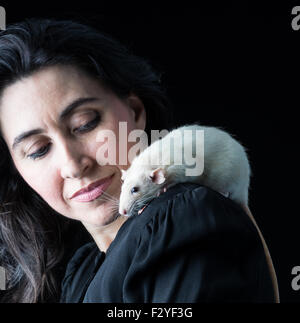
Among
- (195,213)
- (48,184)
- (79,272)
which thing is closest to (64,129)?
(48,184)

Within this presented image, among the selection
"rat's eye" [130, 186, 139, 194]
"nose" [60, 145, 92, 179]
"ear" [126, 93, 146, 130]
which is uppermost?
"ear" [126, 93, 146, 130]

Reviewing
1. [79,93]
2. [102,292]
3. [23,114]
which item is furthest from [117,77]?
[102,292]

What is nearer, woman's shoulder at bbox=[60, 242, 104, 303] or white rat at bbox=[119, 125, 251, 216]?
white rat at bbox=[119, 125, 251, 216]

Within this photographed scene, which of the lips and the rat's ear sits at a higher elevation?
the rat's ear

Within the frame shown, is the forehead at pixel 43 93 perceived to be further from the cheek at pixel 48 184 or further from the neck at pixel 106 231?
the neck at pixel 106 231

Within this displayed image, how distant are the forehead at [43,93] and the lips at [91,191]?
18 centimetres

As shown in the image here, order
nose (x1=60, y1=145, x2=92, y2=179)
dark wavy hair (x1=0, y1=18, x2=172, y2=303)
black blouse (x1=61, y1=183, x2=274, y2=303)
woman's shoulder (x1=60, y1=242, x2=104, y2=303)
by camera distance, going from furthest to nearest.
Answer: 1. woman's shoulder (x1=60, y1=242, x2=104, y2=303)
2. dark wavy hair (x1=0, y1=18, x2=172, y2=303)
3. nose (x1=60, y1=145, x2=92, y2=179)
4. black blouse (x1=61, y1=183, x2=274, y2=303)

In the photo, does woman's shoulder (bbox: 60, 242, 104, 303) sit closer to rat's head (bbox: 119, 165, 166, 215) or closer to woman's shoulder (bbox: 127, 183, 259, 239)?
rat's head (bbox: 119, 165, 166, 215)

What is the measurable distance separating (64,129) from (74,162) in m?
0.08

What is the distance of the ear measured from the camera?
1.38 metres

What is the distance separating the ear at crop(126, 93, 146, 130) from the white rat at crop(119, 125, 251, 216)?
77mm

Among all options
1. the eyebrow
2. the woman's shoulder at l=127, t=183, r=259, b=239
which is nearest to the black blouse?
the woman's shoulder at l=127, t=183, r=259, b=239

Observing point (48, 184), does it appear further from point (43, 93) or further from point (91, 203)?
point (43, 93)

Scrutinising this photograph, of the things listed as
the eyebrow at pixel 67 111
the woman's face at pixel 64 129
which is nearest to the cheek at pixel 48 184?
the woman's face at pixel 64 129
